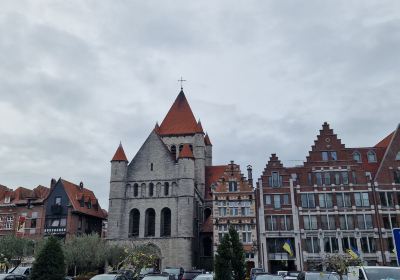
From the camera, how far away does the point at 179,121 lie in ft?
232

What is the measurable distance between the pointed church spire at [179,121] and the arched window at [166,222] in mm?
16247

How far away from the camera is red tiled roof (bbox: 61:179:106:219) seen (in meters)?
57.0

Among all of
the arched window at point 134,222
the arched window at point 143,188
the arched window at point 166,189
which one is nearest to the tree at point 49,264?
the arched window at point 134,222

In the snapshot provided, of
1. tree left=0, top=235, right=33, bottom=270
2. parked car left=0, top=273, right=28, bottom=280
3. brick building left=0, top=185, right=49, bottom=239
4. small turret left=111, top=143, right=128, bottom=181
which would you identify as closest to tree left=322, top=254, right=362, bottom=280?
parked car left=0, top=273, right=28, bottom=280

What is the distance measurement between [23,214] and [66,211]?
6921 mm

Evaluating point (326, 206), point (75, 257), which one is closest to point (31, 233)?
point (75, 257)

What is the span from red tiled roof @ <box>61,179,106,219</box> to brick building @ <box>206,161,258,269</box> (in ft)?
67.2

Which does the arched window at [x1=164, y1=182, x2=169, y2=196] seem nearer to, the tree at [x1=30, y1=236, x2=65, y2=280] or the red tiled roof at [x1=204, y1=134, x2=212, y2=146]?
the red tiled roof at [x1=204, y1=134, x2=212, y2=146]

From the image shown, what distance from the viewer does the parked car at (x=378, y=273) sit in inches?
566

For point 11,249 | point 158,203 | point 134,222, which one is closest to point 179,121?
point 158,203

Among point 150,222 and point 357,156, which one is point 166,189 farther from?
point 357,156

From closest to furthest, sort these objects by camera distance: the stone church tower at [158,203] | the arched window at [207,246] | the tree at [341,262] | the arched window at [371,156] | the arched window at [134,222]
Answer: the tree at [341,262], the arched window at [371,156], the stone church tower at [158,203], the arched window at [134,222], the arched window at [207,246]

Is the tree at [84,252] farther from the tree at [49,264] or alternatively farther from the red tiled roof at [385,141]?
the red tiled roof at [385,141]

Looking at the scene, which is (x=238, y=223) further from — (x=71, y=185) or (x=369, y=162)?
(x=71, y=185)
